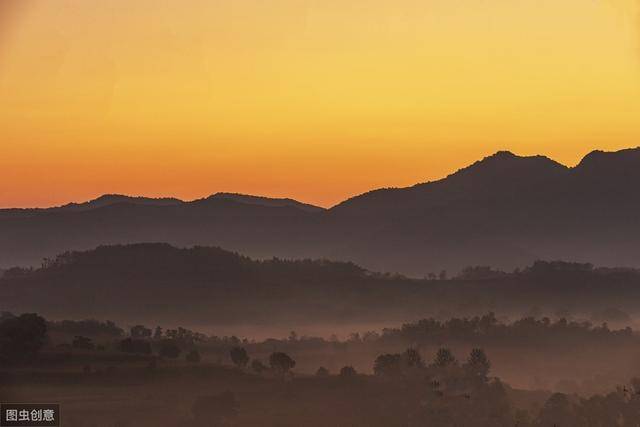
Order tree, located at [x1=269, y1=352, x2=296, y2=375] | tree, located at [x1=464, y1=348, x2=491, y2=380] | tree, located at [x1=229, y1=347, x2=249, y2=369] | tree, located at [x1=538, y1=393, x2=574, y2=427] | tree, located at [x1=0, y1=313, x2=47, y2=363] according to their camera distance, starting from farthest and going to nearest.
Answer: tree, located at [x1=229, y1=347, x2=249, y2=369] < tree, located at [x1=269, y1=352, x2=296, y2=375] < tree, located at [x1=0, y1=313, x2=47, y2=363] < tree, located at [x1=464, y1=348, x2=491, y2=380] < tree, located at [x1=538, y1=393, x2=574, y2=427]

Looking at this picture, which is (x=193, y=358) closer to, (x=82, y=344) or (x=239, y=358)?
(x=239, y=358)

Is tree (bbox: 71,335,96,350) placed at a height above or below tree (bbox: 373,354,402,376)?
above

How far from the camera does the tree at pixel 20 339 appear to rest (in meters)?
176

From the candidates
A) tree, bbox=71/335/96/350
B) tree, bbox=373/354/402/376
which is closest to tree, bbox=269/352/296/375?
tree, bbox=373/354/402/376

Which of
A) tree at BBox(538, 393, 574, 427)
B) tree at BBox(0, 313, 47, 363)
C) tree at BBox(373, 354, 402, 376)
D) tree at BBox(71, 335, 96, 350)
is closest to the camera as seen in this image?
tree at BBox(538, 393, 574, 427)

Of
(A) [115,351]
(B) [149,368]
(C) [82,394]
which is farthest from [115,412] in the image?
(A) [115,351]

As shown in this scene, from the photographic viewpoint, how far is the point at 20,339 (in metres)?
180

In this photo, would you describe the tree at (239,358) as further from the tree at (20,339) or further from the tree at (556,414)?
the tree at (556,414)

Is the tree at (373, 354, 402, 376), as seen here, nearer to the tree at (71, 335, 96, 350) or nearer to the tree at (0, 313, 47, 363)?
the tree at (71, 335, 96, 350)

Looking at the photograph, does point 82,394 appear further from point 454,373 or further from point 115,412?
point 454,373

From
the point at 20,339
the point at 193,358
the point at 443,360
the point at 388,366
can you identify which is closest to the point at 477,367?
the point at 443,360

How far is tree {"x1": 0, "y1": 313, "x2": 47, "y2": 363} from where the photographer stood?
17575 cm

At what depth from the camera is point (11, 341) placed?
585 feet

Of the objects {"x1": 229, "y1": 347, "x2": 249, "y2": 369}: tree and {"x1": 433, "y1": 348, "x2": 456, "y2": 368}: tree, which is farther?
{"x1": 229, "y1": 347, "x2": 249, "y2": 369}: tree
